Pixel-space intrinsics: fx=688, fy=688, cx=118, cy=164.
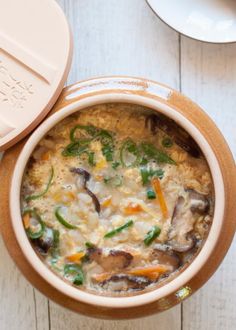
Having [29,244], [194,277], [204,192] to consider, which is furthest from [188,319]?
[29,244]

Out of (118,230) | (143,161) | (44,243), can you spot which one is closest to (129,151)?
(143,161)

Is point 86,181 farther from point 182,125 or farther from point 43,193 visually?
point 182,125

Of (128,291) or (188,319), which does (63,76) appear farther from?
(188,319)

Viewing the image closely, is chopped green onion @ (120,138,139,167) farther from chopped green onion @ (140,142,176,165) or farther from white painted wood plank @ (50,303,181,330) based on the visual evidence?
white painted wood plank @ (50,303,181,330)

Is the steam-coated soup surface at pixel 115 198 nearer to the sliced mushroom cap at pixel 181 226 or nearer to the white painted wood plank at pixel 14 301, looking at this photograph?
the sliced mushroom cap at pixel 181 226

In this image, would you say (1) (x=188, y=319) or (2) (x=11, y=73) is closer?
(2) (x=11, y=73)

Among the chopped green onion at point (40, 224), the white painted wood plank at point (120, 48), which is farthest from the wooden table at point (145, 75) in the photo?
the chopped green onion at point (40, 224)

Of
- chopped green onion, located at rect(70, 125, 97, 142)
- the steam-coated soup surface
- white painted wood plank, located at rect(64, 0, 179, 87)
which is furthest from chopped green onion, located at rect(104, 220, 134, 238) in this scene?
white painted wood plank, located at rect(64, 0, 179, 87)
